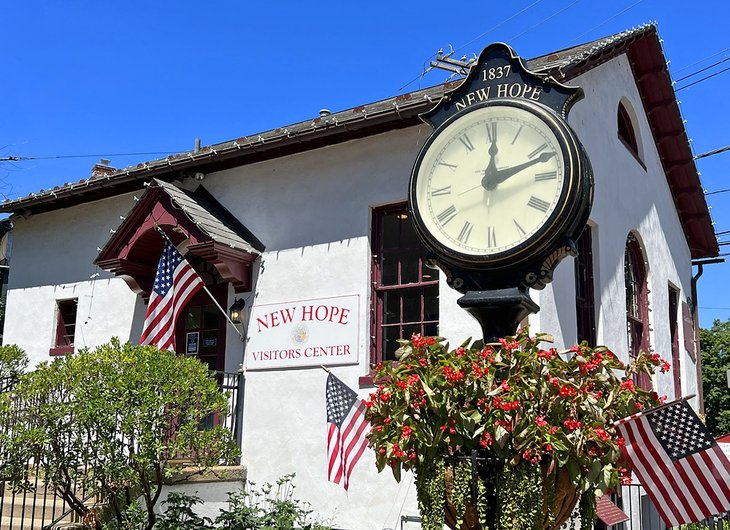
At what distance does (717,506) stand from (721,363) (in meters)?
29.1

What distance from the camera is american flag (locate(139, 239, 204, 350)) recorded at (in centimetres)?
984

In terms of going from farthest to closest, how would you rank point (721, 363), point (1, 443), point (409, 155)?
point (721, 363), point (409, 155), point (1, 443)

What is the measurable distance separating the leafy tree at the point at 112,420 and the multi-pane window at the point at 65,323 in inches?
180

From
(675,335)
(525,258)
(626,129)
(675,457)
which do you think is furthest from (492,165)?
(675,335)

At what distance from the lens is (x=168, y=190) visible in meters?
10.6

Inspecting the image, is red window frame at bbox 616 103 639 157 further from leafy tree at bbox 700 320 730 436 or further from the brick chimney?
leafy tree at bbox 700 320 730 436

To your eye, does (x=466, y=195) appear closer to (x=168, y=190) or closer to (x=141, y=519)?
(x=141, y=519)

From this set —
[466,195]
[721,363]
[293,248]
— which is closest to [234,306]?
[293,248]

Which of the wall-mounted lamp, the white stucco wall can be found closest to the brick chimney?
the white stucco wall

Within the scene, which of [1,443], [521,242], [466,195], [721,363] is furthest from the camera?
[721,363]

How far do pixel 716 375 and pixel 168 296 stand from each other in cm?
2628

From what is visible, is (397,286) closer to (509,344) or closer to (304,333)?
(304,333)

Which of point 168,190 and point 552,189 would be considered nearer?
point 552,189

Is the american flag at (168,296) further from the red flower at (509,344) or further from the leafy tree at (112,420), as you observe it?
the red flower at (509,344)
